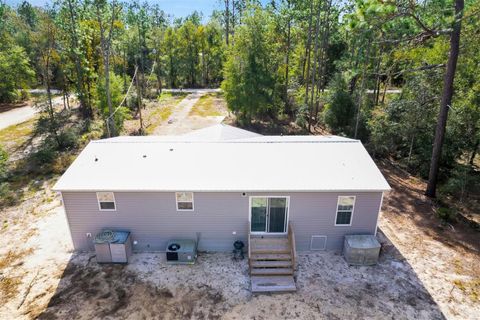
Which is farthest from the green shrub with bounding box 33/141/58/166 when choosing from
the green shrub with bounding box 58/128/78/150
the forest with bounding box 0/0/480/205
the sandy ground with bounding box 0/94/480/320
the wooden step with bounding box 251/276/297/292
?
the wooden step with bounding box 251/276/297/292

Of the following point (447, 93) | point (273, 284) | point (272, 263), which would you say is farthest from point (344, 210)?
point (447, 93)

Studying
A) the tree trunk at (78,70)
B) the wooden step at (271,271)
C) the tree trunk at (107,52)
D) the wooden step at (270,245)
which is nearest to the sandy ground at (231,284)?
the wooden step at (271,271)

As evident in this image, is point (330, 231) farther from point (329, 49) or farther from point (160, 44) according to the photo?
point (160, 44)

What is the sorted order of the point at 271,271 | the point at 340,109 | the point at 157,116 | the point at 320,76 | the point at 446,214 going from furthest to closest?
1. the point at 157,116
2. the point at 320,76
3. the point at 340,109
4. the point at 446,214
5. the point at 271,271

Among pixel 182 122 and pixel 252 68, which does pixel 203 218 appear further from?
pixel 182 122

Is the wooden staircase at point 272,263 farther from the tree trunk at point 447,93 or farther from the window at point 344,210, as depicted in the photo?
the tree trunk at point 447,93

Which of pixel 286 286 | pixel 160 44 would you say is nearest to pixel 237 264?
pixel 286 286
